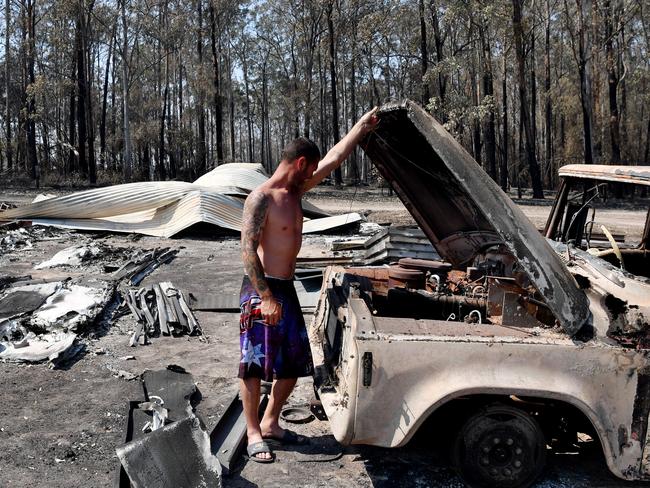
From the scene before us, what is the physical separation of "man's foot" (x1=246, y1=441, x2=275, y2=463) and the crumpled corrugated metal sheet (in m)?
10.7

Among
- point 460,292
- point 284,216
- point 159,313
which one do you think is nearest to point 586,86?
point 159,313

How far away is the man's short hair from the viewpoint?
3.86 meters

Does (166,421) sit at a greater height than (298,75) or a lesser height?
lesser

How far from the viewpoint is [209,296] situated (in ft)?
27.1

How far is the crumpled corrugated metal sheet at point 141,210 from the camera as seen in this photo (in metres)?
14.3

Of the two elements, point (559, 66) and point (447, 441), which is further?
point (559, 66)

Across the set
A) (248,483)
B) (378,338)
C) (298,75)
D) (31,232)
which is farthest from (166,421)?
(298,75)

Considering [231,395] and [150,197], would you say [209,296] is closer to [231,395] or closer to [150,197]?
[231,395]

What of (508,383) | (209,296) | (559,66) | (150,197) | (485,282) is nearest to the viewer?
(508,383)

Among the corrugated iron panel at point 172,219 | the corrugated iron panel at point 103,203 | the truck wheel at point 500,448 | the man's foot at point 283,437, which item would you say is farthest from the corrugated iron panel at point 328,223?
the truck wheel at point 500,448

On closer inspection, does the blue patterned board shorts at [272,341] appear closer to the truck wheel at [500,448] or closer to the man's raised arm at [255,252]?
the man's raised arm at [255,252]

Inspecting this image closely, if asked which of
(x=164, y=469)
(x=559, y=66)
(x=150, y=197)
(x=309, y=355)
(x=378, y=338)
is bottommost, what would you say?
(x=164, y=469)

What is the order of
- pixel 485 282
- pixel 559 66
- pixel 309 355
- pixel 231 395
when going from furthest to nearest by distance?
pixel 559 66, pixel 231 395, pixel 485 282, pixel 309 355

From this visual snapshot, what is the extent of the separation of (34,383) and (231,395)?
163 centimetres
